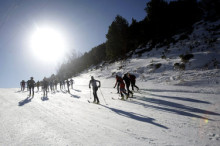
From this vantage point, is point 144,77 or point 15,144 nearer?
point 15,144

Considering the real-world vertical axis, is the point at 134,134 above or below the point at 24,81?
below

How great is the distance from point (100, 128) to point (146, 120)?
1939 mm

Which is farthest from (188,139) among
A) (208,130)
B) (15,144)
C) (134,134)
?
(15,144)

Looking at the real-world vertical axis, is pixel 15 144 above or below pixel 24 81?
A: below

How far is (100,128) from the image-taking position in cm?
418

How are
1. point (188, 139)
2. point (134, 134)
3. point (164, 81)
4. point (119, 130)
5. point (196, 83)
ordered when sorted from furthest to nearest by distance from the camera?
1. point (164, 81)
2. point (196, 83)
3. point (119, 130)
4. point (134, 134)
5. point (188, 139)

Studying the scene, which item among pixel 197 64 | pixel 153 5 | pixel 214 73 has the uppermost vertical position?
pixel 153 5

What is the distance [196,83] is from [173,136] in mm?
10815

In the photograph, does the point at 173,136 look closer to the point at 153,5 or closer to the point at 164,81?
the point at 164,81

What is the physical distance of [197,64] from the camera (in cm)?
1498

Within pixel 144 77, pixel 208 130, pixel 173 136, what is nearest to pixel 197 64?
pixel 144 77

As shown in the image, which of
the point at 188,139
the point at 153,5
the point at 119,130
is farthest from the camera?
the point at 153,5

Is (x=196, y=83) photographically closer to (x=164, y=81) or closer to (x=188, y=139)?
(x=164, y=81)

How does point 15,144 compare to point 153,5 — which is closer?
point 15,144
